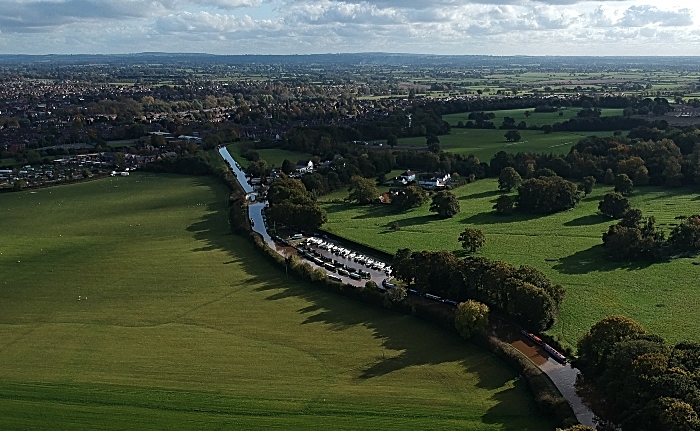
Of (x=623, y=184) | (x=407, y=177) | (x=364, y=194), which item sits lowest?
(x=364, y=194)

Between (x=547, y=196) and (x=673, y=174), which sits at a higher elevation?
(x=673, y=174)

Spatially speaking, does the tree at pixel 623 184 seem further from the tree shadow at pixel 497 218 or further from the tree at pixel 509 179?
the tree shadow at pixel 497 218

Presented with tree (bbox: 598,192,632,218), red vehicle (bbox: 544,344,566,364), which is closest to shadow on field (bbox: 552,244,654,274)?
tree (bbox: 598,192,632,218)

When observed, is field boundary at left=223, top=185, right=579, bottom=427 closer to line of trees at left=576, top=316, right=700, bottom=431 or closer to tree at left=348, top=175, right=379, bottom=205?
line of trees at left=576, top=316, right=700, bottom=431

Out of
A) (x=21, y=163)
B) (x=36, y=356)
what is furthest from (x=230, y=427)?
(x=21, y=163)

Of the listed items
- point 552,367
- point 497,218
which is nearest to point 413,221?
point 497,218

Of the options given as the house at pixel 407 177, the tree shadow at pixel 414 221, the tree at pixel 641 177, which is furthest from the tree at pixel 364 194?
the tree at pixel 641 177

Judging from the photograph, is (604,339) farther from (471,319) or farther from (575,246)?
(575,246)
